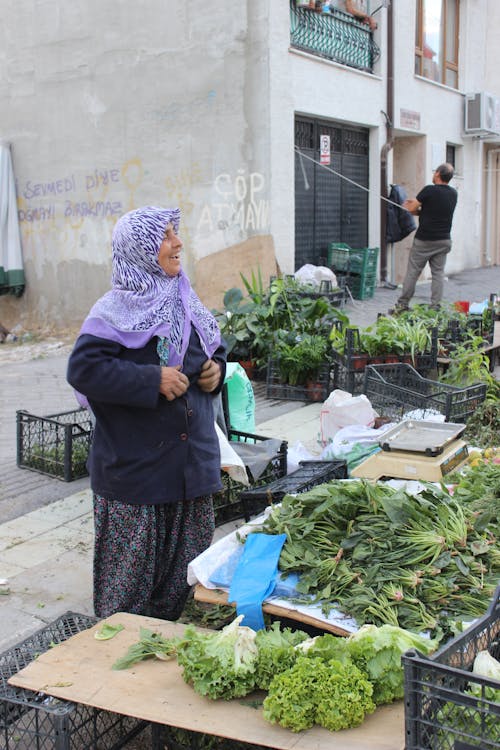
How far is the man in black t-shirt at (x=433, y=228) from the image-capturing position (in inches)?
431

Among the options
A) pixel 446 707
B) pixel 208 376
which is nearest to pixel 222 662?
pixel 446 707

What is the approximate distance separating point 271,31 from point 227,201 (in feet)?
8.07

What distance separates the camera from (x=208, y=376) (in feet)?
11.4

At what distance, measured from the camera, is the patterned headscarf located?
3244 millimetres

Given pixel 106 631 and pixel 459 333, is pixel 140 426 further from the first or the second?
pixel 459 333

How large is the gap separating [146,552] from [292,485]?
1.15m

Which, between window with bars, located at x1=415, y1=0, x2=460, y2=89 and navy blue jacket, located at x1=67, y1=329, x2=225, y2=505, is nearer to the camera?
navy blue jacket, located at x1=67, y1=329, x2=225, y2=505

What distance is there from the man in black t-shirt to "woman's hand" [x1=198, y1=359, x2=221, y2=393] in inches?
304

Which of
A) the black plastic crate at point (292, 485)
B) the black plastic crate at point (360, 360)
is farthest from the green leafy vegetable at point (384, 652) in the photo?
the black plastic crate at point (360, 360)

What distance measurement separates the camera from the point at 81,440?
5.83 metres

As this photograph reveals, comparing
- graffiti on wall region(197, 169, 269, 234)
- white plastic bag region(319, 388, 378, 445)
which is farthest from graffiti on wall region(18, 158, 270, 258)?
white plastic bag region(319, 388, 378, 445)

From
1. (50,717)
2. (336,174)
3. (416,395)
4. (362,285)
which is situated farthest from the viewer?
(336,174)

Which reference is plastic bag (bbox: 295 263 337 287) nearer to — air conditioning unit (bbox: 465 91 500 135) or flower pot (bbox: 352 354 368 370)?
flower pot (bbox: 352 354 368 370)

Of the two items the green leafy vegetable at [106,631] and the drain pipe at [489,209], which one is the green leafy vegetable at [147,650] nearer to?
the green leafy vegetable at [106,631]
